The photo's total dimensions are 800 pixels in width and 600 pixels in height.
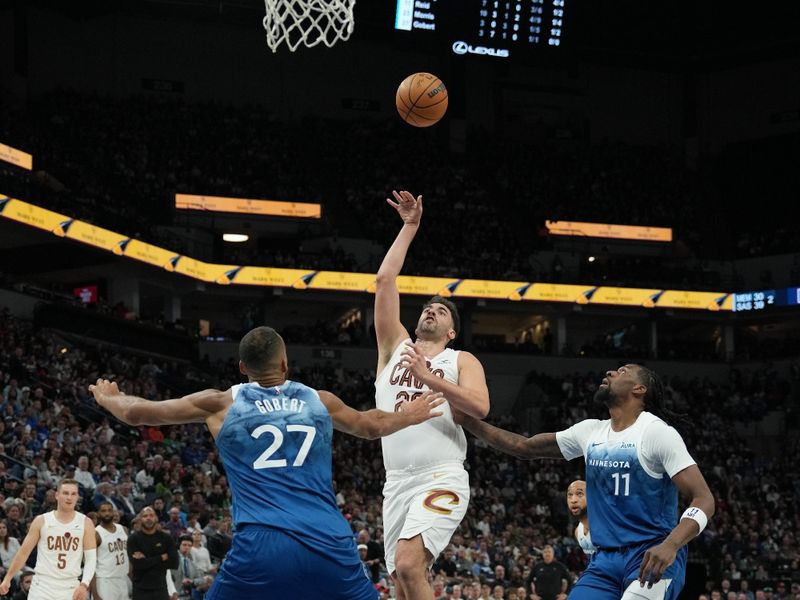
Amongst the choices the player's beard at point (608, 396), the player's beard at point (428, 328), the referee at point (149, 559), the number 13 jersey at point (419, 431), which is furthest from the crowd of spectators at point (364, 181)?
the player's beard at point (608, 396)

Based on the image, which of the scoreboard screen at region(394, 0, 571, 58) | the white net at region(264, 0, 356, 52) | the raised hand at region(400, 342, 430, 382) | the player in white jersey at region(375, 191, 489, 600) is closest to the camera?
the raised hand at region(400, 342, 430, 382)

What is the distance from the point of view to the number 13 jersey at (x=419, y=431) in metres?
7.46

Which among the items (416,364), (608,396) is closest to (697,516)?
(608,396)

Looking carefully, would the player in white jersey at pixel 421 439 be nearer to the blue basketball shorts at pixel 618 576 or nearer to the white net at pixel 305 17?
the blue basketball shorts at pixel 618 576

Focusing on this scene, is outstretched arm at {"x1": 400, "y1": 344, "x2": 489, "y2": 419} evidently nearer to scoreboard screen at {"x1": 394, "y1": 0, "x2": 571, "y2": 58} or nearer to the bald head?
the bald head

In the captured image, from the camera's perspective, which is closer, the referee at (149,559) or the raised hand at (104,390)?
the raised hand at (104,390)

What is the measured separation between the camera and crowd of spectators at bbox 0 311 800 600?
18.3 meters

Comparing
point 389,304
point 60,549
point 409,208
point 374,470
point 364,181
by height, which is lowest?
point 374,470

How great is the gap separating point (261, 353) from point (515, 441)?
2.33 meters

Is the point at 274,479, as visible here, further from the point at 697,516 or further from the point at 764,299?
the point at 764,299

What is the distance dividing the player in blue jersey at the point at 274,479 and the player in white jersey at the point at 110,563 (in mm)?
8123

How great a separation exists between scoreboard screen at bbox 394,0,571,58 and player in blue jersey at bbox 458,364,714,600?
23.1m

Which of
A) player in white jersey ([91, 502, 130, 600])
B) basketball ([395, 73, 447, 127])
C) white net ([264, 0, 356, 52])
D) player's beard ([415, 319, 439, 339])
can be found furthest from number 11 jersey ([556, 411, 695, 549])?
white net ([264, 0, 356, 52])

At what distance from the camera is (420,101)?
1066 centimetres
